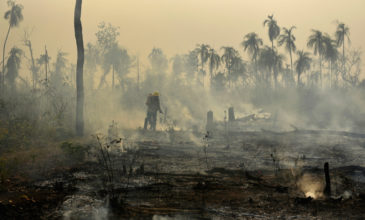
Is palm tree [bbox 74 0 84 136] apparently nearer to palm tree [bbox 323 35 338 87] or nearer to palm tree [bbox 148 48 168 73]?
palm tree [bbox 323 35 338 87]

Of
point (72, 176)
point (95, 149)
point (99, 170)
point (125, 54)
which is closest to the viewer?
point (72, 176)

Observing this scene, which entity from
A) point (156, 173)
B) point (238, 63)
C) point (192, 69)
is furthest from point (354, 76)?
point (156, 173)

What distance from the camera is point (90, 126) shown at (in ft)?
52.4

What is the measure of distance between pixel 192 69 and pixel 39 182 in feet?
243

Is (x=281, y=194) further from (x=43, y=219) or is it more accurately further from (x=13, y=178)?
(x=13, y=178)

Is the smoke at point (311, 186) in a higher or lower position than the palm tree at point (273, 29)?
lower

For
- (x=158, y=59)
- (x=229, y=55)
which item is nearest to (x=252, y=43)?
(x=229, y=55)

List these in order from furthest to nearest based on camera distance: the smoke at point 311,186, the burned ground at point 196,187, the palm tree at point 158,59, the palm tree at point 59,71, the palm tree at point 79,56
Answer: the palm tree at point 158,59 < the palm tree at point 59,71 < the palm tree at point 79,56 < the smoke at point 311,186 < the burned ground at point 196,187

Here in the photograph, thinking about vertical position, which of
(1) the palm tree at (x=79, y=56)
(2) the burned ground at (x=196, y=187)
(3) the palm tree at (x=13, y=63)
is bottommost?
(2) the burned ground at (x=196, y=187)

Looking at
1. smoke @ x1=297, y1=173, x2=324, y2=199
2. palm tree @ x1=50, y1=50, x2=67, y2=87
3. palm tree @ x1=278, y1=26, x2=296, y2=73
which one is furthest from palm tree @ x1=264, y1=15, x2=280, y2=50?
smoke @ x1=297, y1=173, x2=324, y2=199

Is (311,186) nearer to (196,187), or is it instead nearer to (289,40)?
(196,187)

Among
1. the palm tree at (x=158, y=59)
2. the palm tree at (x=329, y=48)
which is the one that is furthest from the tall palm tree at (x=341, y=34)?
the palm tree at (x=158, y=59)

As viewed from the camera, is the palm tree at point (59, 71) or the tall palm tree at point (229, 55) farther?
the tall palm tree at point (229, 55)

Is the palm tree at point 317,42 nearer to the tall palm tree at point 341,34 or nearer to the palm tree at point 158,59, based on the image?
the tall palm tree at point 341,34
